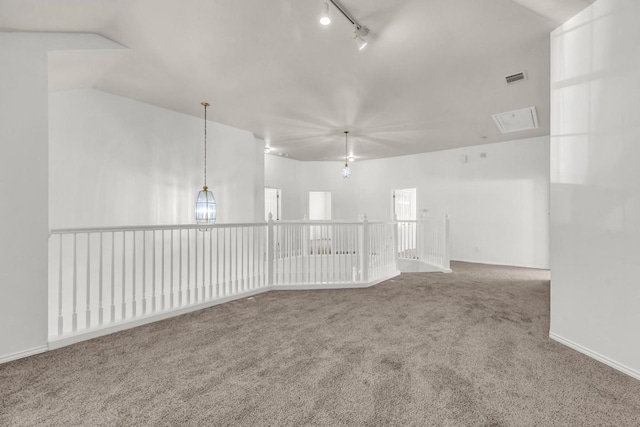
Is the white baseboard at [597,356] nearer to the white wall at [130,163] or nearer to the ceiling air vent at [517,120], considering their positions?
the ceiling air vent at [517,120]

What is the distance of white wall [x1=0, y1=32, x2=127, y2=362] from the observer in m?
2.31

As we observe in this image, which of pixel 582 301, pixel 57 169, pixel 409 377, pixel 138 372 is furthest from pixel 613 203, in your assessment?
pixel 57 169

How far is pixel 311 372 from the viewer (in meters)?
2.07

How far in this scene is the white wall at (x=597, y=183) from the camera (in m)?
2.07

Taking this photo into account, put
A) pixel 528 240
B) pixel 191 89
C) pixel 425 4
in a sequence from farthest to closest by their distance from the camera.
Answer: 1. pixel 528 240
2. pixel 191 89
3. pixel 425 4

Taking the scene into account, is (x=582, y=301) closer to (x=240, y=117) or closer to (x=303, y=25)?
(x=303, y=25)

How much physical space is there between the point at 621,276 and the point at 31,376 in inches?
168

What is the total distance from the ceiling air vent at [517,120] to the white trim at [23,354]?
656 centimetres

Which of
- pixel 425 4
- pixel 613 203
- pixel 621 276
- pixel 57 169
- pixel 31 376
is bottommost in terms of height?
pixel 31 376

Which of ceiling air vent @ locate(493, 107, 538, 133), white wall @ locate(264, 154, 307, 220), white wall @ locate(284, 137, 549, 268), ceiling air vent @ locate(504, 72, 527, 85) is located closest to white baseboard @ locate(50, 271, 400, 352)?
ceiling air vent @ locate(504, 72, 527, 85)

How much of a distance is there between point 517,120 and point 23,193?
6902mm

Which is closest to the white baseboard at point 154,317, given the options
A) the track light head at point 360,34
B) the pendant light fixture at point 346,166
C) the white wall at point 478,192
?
the pendant light fixture at point 346,166

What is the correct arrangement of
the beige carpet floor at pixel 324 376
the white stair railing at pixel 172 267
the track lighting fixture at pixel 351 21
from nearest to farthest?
the beige carpet floor at pixel 324 376 → the track lighting fixture at pixel 351 21 → the white stair railing at pixel 172 267

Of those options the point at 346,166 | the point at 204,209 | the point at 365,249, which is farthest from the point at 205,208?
the point at 346,166
